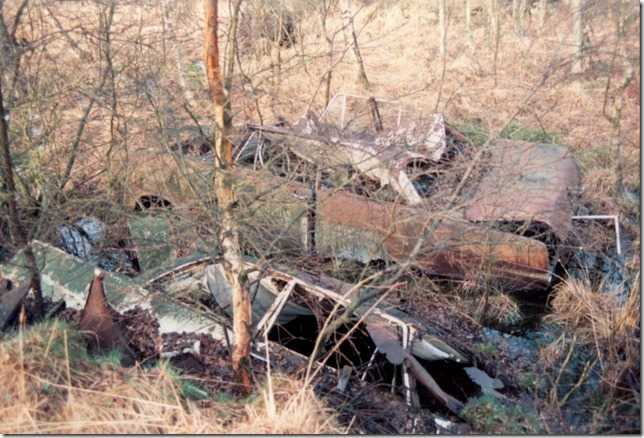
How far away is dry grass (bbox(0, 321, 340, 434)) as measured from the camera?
3412mm

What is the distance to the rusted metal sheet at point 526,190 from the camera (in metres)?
6.19

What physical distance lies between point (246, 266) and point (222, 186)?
79cm

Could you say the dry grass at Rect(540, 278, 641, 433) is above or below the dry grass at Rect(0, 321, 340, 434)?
below

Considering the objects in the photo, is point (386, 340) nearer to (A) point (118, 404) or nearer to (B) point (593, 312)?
(A) point (118, 404)

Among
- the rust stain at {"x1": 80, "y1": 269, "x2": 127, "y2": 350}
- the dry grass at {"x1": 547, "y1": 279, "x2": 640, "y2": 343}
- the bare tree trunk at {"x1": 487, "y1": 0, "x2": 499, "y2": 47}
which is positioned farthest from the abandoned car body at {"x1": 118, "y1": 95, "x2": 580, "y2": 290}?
the bare tree trunk at {"x1": 487, "y1": 0, "x2": 499, "y2": 47}

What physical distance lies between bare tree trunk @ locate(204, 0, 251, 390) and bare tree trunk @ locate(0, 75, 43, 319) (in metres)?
2.07

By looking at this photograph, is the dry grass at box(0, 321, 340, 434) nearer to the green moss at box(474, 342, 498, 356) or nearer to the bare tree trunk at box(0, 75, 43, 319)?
the bare tree trunk at box(0, 75, 43, 319)

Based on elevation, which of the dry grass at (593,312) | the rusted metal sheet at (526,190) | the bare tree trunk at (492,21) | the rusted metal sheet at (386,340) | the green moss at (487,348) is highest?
the bare tree trunk at (492,21)

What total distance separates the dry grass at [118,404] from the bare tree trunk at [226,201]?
40 cm

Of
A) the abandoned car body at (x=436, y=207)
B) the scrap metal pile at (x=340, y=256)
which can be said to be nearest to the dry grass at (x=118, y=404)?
the scrap metal pile at (x=340, y=256)

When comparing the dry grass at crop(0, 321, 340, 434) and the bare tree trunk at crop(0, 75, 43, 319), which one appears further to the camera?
the bare tree trunk at crop(0, 75, 43, 319)

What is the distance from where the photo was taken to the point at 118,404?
3553 mm

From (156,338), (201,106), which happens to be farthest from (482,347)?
(201,106)

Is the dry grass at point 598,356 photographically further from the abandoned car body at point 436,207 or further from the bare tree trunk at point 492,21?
the bare tree trunk at point 492,21
